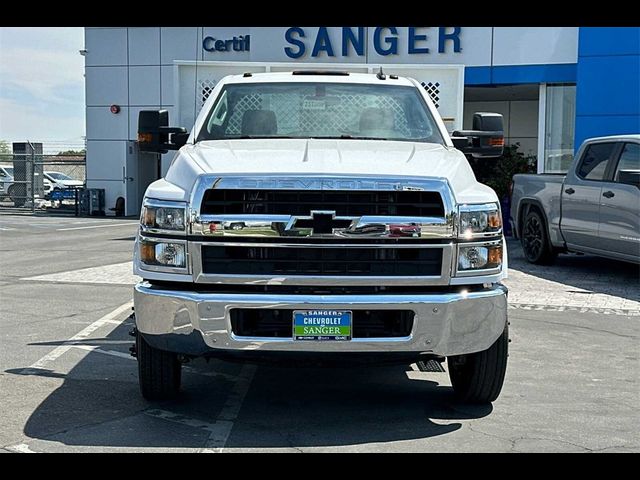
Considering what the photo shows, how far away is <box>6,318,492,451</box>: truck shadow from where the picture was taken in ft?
16.4

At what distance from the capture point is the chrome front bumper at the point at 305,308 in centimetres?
496

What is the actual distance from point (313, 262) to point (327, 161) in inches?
26.3

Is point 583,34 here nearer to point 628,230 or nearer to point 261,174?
point 628,230

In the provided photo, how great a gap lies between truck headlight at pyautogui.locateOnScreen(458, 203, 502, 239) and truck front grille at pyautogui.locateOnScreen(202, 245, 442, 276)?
0.67 feet

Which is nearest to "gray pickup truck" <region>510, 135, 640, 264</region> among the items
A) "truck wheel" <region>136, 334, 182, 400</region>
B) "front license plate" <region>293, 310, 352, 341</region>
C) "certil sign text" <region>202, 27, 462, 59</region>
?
"front license plate" <region>293, 310, 352, 341</region>

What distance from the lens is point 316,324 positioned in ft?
16.3

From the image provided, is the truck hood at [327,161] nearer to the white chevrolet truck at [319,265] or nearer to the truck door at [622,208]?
the white chevrolet truck at [319,265]

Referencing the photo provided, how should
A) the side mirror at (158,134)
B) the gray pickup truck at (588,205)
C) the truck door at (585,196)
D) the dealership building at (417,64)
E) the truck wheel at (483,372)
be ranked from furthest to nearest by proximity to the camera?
the dealership building at (417,64) → the truck door at (585,196) → the gray pickup truck at (588,205) → the side mirror at (158,134) → the truck wheel at (483,372)

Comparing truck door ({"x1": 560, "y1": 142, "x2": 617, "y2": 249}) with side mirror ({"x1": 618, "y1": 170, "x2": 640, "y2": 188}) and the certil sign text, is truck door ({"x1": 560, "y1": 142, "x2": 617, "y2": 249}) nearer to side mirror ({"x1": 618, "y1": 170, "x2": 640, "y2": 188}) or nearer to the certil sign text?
side mirror ({"x1": 618, "y1": 170, "x2": 640, "y2": 188})

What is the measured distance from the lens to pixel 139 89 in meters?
29.4

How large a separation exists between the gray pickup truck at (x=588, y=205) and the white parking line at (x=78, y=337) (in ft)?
20.1

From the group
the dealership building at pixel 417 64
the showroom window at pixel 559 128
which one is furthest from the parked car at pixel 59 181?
the showroom window at pixel 559 128

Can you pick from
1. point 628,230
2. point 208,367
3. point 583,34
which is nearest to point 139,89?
point 583,34
